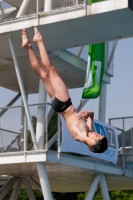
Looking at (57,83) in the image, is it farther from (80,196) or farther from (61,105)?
(80,196)

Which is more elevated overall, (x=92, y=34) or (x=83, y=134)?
(x=92, y=34)

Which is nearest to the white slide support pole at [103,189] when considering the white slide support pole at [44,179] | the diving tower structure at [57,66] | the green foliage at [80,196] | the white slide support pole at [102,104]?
the diving tower structure at [57,66]

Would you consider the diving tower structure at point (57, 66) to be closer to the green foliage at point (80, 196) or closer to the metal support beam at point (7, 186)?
the metal support beam at point (7, 186)

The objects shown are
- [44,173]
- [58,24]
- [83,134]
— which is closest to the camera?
[83,134]

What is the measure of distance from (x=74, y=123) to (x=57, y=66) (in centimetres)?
1369

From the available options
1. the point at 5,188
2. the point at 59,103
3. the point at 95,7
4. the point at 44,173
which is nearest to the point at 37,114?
the point at 44,173

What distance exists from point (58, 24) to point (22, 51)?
3636 millimetres

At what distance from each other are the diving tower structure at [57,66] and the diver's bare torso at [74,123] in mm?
7641

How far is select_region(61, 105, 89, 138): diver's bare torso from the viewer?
32.7 feet

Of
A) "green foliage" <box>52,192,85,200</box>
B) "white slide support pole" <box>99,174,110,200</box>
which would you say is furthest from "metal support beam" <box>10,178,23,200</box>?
"green foliage" <box>52,192,85,200</box>

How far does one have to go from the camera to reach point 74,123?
32.9ft

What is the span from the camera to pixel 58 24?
18.9 metres

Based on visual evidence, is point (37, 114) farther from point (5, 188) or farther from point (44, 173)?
point (5, 188)

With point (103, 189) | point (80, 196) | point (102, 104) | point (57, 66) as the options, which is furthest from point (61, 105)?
point (80, 196)
